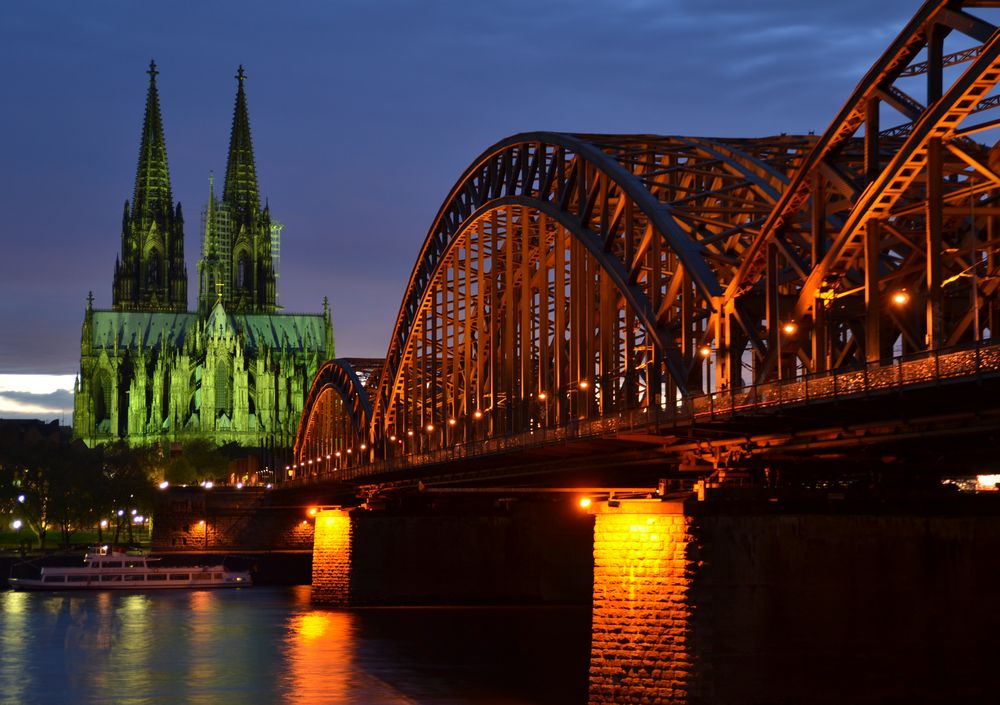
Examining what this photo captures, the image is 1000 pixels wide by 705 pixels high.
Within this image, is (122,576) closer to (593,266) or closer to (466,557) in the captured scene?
(466,557)

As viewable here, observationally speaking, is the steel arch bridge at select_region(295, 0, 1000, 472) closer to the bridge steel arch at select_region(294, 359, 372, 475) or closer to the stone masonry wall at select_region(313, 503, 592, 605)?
the stone masonry wall at select_region(313, 503, 592, 605)

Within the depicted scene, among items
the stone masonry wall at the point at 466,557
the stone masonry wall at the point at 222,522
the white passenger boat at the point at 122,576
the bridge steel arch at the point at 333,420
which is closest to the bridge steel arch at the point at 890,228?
the stone masonry wall at the point at 466,557

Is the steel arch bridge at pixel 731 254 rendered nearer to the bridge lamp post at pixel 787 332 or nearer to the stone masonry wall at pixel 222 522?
the bridge lamp post at pixel 787 332

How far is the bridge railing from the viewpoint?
126 feet

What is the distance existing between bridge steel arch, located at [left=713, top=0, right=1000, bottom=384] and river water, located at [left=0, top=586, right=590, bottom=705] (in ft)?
52.0

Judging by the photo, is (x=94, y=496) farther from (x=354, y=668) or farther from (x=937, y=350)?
(x=937, y=350)

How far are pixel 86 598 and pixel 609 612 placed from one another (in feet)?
272

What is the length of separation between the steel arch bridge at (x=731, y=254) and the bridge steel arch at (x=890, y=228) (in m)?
0.07

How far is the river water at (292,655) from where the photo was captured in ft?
209

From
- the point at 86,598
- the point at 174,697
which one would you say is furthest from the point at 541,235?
the point at 86,598

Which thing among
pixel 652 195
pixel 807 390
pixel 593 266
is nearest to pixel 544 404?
pixel 593 266

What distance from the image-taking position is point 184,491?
18388 cm

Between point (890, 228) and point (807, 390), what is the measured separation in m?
6.24

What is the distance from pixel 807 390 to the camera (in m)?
43.9
